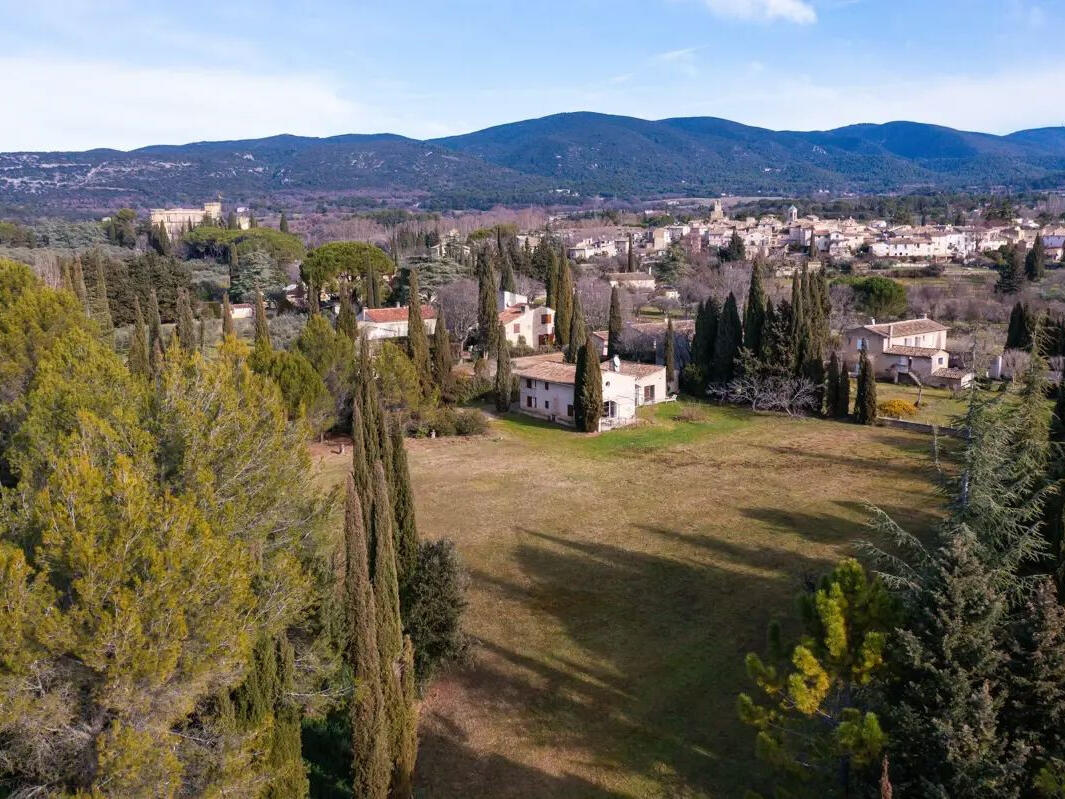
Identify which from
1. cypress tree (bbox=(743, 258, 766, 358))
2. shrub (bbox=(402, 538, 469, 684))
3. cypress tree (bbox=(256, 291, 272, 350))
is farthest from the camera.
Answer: cypress tree (bbox=(743, 258, 766, 358))

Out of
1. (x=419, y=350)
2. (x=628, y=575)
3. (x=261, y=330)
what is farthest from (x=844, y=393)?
(x=261, y=330)

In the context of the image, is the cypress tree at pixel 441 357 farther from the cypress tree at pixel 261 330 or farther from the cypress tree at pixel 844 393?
the cypress tree at pixel 844 393

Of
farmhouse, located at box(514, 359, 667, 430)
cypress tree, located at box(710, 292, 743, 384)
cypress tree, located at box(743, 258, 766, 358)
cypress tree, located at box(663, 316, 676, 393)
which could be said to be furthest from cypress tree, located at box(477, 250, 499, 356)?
cypress tree, located at box(743, 258, 766, 358)

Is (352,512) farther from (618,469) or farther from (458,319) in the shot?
(458,319)

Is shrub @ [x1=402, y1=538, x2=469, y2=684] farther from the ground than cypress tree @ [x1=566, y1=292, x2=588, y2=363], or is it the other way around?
cypress tree @ [x1=566, y1=292, x2=588, y2=363]

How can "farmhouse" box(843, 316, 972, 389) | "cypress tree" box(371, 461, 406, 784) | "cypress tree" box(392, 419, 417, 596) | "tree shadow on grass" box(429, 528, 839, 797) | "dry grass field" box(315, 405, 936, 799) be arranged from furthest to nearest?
"farmhouse" box(843, 316, 972, 389), "cypress tree" box(392, 419, 417, 596), "dry grass field" box(315, 405, 936, 799), "tree shadow on grass" box(429, 528, 839, 797), "cypress tree" box(371, 461, 406, 784)

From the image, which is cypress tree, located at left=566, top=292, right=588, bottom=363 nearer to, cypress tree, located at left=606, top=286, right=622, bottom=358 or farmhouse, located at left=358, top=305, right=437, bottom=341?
cypress tree, located at left=606, top=286, right=622, bottom=358

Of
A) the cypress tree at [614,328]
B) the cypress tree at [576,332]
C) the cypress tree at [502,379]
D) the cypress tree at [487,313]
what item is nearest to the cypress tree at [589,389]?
the cypress tree at [502,379]

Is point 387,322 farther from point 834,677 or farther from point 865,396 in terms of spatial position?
point 834,677
